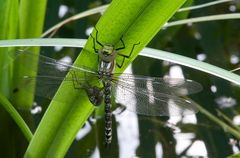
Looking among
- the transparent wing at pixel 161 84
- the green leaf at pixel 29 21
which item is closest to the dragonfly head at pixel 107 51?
the transparent wing at pixel 161 84

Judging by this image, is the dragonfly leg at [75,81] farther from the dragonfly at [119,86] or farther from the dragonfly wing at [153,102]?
the dragonfly wing at [153,102]

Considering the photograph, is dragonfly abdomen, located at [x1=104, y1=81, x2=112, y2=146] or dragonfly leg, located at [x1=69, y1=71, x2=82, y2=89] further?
dragonfly abdomen, located at [x1=104, y1=81, x2=112, y2=146]

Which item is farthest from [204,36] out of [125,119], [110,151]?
[110,151]

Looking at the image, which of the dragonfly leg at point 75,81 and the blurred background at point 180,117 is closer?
the dragonfly leg at point 75,81

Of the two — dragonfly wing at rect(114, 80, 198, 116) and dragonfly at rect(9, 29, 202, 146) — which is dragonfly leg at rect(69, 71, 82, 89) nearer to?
dragonfly at rect(9, 29, 202, 146)

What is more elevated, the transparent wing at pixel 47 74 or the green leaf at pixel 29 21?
the green leaf at pixel 29 21

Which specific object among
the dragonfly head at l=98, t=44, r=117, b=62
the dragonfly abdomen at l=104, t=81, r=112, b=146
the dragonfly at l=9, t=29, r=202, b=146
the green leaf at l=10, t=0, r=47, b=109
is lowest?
the dragonfly abdomen at l=104, t=81, r=112, b=146

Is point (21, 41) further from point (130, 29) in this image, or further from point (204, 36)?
point (204, 36)

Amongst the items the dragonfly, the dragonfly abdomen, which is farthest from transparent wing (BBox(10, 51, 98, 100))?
the dragonfly abdomen
